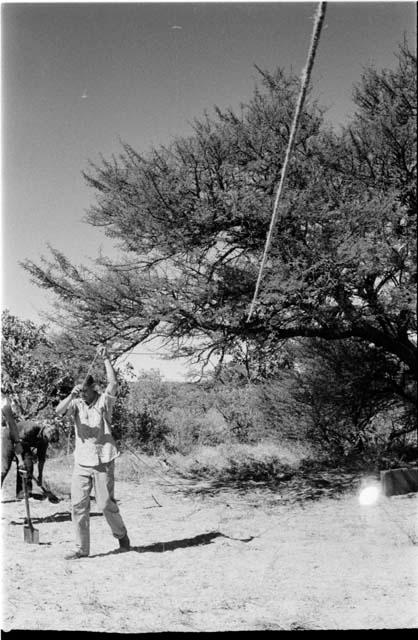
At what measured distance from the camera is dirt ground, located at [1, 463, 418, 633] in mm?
3322

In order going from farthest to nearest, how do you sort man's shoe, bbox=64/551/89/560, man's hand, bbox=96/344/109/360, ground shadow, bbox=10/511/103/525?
ground shadow, bbox=10/511/103/525
man's shoe, bbox=64/551/89/560
man's hand, bbox=96/344/109/360

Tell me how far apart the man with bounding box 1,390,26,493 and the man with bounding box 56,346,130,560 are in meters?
0.48

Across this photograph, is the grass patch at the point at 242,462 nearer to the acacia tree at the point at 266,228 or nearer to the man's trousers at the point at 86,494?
the acacia tree at the point at 266,228

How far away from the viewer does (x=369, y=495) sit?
855 centimetres

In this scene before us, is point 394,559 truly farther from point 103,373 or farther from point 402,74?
point 402,74

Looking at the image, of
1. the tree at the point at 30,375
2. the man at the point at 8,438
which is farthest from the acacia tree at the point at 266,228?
the man at the point at 8,438

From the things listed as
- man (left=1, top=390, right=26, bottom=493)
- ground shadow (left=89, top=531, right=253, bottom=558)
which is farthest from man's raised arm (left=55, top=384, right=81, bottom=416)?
ground shadow (left=89, top=531, right=253, bottom=558)

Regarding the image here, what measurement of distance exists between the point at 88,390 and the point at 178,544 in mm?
1885

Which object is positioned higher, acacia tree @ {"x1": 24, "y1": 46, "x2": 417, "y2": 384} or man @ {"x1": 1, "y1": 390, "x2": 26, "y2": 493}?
acacia tree @ {"x1": 24, "y1": 46, "x2": 417, "y2": 384}

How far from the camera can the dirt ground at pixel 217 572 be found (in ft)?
10.9

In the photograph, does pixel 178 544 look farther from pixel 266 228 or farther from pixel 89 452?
pixel 266 228

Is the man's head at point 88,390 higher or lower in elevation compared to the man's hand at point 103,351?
lower

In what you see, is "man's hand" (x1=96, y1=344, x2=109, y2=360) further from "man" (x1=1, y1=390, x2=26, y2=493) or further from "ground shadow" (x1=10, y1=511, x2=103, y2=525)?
"ground shadow" (x1=10, y1=511, x2=103, y2=525)

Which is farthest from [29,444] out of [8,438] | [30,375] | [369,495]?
[369,495]
